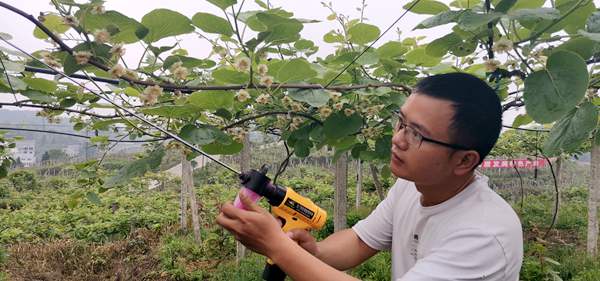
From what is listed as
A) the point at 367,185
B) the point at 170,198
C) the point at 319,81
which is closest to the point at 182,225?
the point at 170,198

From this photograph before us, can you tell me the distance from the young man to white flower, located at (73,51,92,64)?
0.35m

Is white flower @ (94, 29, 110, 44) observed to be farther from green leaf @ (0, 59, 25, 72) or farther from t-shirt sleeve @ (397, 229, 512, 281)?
t-shirt sleeve @ (397, 229, 512, 281)

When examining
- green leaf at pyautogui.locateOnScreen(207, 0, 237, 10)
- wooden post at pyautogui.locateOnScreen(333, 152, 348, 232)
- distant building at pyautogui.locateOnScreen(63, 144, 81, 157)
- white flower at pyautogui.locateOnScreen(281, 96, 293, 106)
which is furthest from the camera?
distant building at pyautogui.locateOnScreen(63, 144, 81, 157)

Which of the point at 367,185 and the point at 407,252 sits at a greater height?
the point at 407,252

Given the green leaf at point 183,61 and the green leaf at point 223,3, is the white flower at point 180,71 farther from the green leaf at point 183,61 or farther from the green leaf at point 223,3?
the green leaf at point 223,3

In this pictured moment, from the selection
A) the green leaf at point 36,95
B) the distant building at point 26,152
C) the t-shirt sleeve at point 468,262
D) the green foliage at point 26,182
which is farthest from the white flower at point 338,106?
the green foliage at point 26,182

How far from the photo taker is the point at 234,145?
108 cm

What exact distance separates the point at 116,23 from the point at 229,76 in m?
0.22

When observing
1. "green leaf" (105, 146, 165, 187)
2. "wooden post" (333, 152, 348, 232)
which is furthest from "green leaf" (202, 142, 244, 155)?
"wooden post" (333, 152, 348, 232)

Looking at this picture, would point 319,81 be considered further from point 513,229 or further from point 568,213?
point 568,213

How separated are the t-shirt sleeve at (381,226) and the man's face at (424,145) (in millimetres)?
296

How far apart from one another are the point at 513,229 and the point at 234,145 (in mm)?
649

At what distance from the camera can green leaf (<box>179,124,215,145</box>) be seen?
0.92 m

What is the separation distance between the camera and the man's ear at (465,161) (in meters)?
0.82
